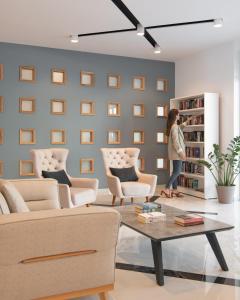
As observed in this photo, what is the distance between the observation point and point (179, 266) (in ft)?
9.61

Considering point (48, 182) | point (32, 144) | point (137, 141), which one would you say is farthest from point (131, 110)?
point (48, 182)

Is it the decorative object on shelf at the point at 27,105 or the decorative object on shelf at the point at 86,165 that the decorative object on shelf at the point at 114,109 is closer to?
the decorative object on shelf at the point at 86,165

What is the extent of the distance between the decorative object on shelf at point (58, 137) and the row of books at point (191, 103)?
243 centimetres

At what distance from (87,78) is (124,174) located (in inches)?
89.1


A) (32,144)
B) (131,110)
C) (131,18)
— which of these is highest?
(131,18)

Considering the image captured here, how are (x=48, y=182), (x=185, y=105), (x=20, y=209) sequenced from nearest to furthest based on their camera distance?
(x=20, y=209), (x=48, y=182), (x=185, y=105)

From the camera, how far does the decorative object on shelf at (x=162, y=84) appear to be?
7.34m

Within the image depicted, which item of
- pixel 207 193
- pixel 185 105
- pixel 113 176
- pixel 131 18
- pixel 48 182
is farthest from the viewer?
pixel 185 105

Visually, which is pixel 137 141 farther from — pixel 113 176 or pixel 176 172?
pixel 113 176

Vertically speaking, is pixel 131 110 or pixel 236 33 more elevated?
pixel 236 33

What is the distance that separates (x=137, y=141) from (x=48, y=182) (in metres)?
4.20

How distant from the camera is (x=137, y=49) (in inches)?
253

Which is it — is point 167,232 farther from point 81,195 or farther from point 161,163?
point 161,163

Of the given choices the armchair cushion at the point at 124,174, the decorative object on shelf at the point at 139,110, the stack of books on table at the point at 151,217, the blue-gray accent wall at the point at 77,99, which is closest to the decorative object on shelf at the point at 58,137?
the blue-gray accent wall at the point at 77,99
